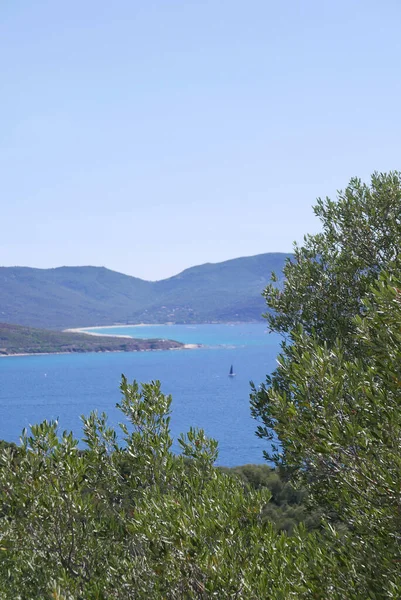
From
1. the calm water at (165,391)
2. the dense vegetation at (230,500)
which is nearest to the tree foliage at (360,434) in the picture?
the dense vegetation at (230,500)

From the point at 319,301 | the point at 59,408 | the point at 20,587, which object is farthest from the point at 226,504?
the point at 59,408

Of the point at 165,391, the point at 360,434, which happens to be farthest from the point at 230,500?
the point at 165,391

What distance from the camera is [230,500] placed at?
29.3 ft

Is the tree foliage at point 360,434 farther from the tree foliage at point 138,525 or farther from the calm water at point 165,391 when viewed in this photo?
the calm water at point 165,391

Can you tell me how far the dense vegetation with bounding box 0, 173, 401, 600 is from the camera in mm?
6895

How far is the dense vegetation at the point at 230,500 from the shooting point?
6895mm

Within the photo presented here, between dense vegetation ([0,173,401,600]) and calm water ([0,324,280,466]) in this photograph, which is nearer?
dense vegetation ([0,173,401,600])

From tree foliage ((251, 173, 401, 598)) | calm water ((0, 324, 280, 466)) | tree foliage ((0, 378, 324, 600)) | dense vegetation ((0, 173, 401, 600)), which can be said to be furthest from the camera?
calm water ((0, 324, 280, 466))

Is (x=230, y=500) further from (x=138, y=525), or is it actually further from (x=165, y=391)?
(x=165, y=391)

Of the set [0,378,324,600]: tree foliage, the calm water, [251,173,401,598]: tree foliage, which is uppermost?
[251,173,401,598]: tree foliage

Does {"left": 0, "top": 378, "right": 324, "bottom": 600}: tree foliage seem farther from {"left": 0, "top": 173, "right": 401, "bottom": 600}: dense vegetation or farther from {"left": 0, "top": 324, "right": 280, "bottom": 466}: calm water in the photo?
{"left": 0, "top": 324, "right": 280, "bottom": 466}: calm water

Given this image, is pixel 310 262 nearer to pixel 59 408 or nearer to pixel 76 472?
pixel 76 472

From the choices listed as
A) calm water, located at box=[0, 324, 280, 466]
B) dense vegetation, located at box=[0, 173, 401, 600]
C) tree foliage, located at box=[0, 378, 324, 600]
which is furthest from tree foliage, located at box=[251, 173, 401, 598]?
calm water, located at box=[0, 324, 280, 466]

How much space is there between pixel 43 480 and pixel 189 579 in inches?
129
